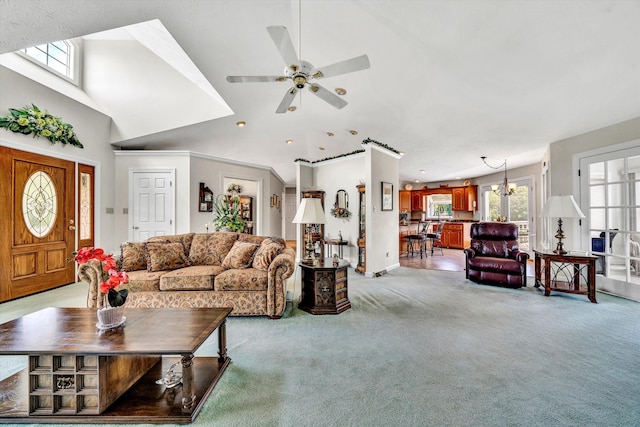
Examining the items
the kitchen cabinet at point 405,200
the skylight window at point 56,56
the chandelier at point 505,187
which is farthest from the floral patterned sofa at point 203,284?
the kitchen cabinet at point 405,200

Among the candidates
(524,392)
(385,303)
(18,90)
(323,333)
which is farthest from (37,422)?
(18,90)

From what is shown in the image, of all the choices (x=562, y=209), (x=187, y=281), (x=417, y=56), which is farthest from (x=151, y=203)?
(x=562, y=209)

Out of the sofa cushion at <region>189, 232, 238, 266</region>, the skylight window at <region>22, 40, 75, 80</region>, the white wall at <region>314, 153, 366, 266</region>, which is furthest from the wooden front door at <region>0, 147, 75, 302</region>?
the white wall at <region>314, 153, 366, 266</region>

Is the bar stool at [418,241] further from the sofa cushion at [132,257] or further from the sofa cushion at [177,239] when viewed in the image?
the sofa cushion at [132,257]

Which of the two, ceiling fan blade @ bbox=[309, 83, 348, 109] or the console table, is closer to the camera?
ceiling fan blade @ bbox=[309, 83, 348, 109]

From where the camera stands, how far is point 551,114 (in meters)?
3.91

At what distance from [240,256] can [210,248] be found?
1.87 ft

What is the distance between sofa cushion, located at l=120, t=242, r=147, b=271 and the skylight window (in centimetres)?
323

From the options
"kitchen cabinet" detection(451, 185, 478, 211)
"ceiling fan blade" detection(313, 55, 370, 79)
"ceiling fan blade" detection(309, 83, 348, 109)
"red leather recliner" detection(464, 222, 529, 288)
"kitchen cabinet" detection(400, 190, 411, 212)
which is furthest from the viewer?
"kitchen cabinet" detection(400, 190, 411, 212)

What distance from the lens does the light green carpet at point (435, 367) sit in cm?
163

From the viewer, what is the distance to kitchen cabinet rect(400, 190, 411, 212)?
955 centimetres

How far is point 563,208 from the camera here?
3.83 metres

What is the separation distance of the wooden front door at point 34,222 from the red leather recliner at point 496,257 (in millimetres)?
6413

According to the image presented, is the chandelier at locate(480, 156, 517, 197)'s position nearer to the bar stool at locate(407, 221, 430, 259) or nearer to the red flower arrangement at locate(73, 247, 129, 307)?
the bar stool at locate(407, 221, 430, 259)
